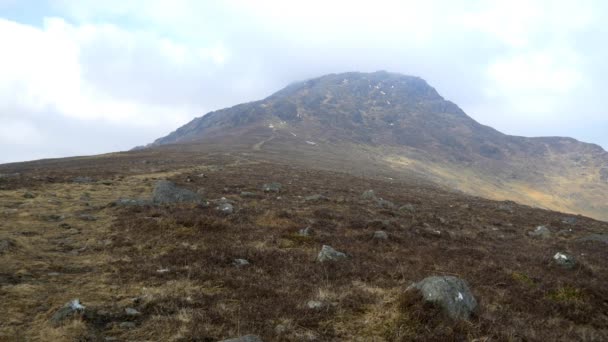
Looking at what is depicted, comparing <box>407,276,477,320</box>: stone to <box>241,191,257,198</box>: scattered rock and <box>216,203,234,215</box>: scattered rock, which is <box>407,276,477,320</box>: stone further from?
<box>241,191,257,198</box>: scattered rock

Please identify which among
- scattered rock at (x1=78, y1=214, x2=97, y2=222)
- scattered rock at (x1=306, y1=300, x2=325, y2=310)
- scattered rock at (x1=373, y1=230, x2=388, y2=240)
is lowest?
scattered rock at (x1=373, y1=230, x2=388, y2=240)

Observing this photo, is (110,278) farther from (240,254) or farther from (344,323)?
(344,323)

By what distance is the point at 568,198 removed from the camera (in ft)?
469

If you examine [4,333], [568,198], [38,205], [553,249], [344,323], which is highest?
[38,205]

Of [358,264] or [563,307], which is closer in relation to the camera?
[563,307]

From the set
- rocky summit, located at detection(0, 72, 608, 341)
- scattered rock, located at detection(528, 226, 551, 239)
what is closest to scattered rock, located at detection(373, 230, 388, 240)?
rocky summit, located at detection(0, 72, 608, 341)

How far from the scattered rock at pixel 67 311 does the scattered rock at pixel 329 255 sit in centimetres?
672

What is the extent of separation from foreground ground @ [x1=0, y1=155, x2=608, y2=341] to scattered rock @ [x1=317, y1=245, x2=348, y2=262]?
1.08 feet

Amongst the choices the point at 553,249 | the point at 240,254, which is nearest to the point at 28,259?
the point at 240,254

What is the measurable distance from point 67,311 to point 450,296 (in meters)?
7.53

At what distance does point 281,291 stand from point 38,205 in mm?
15598

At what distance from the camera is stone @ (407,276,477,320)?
26.6ft

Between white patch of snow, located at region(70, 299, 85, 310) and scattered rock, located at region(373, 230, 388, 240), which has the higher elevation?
white patch of snow, located at region(70, 299, 85, 310)

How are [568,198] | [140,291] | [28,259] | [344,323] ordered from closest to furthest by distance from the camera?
[344,323] < [140,291] < [28,259] < [568,198]
